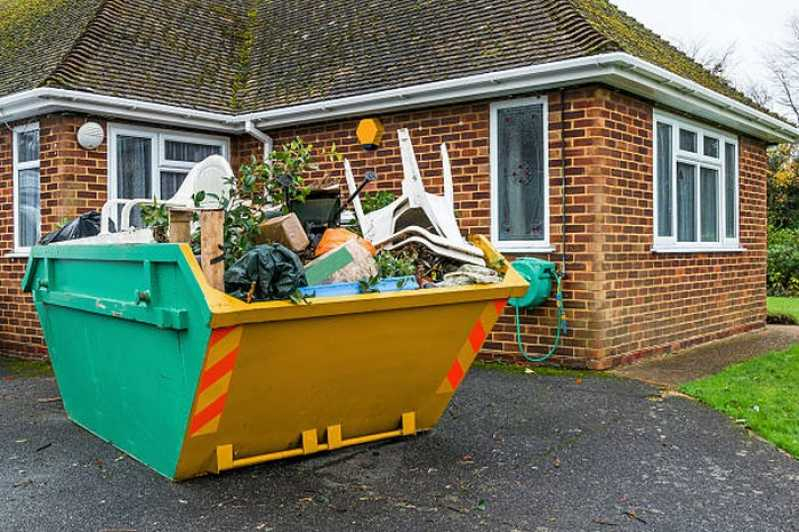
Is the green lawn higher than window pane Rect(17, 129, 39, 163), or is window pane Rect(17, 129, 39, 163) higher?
window pane Rect(17, 129, 39, 163)

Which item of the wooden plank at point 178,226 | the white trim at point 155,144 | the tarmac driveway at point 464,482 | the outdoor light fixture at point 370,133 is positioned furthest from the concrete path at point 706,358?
the white trim at point 155,144

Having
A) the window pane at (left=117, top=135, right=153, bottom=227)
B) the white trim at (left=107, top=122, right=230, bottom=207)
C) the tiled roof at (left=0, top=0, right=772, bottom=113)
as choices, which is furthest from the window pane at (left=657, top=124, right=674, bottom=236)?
the window pane at (left=117, top=135, right=153, bottom=227)

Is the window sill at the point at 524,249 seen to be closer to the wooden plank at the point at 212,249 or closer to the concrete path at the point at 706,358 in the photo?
the concrete path at the point at 706,358

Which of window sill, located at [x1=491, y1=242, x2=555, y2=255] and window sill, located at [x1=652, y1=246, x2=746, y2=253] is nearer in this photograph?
window sill, located at [x1=491, y1=242, x2=555, y2=255]

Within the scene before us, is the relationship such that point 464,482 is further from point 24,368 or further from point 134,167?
point 134,167

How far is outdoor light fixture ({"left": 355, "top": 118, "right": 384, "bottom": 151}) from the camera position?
32.3ft

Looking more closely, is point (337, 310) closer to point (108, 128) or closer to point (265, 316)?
point (265, 316)

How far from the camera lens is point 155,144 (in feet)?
34.0

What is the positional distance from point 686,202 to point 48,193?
7481mm

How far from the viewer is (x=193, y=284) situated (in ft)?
→ 13.5

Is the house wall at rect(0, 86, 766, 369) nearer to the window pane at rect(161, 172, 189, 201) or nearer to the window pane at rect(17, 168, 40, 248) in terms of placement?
the window pane at rect(17, 168, 40, 248)

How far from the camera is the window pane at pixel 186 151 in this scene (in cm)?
1055

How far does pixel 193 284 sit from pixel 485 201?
5488 millimetres

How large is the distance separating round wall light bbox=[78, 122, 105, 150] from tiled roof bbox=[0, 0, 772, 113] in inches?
16.2
